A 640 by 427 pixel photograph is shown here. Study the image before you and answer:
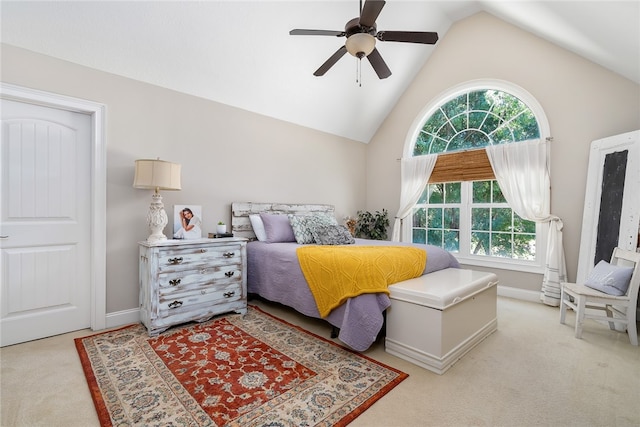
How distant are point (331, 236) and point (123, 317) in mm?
2265

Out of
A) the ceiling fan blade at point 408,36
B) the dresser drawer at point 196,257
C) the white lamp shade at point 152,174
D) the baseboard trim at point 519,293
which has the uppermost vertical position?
the ceiling fan blade at point 408,36

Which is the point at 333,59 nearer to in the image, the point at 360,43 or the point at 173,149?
the point at 360,43

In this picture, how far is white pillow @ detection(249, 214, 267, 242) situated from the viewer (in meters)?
3.65

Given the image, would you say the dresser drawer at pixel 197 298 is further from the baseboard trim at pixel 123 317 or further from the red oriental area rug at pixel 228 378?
the baseboard trim at pixel 123 317

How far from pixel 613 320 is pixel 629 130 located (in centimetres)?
206

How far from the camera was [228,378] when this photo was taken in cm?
190

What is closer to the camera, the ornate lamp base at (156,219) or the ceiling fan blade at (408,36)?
the ceiling fan blade at (408,36)

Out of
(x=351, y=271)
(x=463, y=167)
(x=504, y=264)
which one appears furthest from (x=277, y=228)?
(x=504, y=264)

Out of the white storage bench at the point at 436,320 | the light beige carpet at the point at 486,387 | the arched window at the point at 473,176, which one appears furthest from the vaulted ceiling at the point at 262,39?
the light beige carpet at the point at 486,387

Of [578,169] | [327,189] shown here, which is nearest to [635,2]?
[578,169]

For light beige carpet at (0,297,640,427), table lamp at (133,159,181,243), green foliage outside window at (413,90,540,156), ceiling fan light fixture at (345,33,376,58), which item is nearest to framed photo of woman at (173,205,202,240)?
table lamp at (133,159,181,243)

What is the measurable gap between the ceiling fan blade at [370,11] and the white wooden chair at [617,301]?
2815 mm

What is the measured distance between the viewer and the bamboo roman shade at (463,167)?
13.5 feet

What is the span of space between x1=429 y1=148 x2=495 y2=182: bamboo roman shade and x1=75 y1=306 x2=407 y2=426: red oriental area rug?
10.5ft
